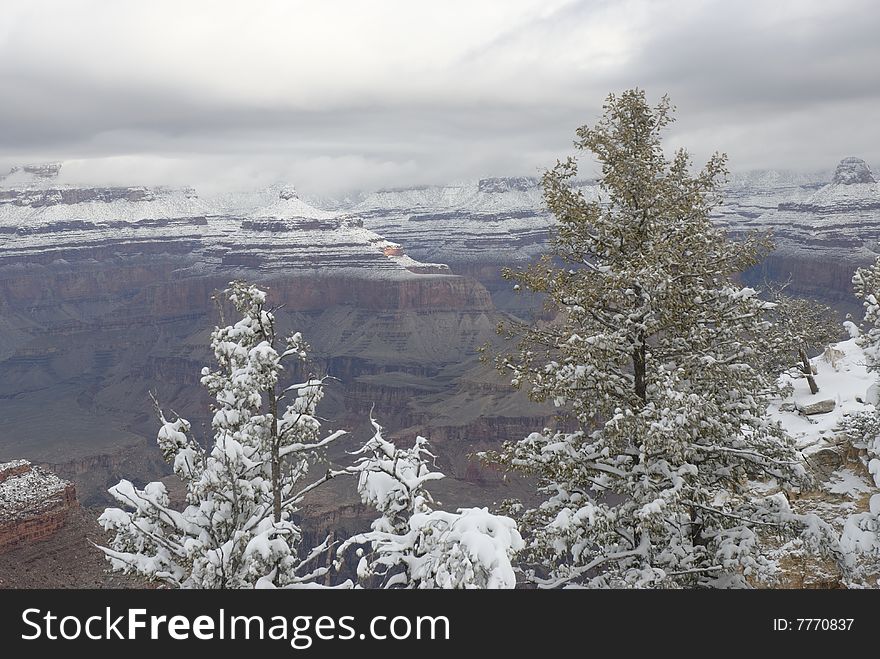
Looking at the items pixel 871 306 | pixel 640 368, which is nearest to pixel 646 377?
pixel 640 368

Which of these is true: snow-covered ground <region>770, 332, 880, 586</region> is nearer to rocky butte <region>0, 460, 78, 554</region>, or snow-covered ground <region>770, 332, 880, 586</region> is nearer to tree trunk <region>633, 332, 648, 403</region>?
tree trunk <region>633, 332, 648, 403</region>

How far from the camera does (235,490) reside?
1145cm

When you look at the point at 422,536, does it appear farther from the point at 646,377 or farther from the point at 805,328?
the point at 805,328

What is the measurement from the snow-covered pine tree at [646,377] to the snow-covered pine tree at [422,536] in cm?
338

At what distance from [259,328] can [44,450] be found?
197 meters

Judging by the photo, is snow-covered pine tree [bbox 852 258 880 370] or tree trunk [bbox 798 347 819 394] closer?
snow-covered pine tree [bbox 852 258 880 370]

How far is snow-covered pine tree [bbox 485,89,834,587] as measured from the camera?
560 inches

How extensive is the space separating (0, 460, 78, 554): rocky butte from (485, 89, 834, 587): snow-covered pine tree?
51488 millimetres

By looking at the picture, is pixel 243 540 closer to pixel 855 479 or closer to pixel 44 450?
pixel 855 479

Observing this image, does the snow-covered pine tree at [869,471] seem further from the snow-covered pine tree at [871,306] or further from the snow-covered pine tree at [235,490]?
the snow-covered pine tree at [235,490]

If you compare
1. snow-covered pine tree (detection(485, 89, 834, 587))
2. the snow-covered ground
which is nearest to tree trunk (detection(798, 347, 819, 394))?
the snow-covered ground

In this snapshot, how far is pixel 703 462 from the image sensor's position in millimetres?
15539

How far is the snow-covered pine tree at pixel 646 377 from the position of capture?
560 inches

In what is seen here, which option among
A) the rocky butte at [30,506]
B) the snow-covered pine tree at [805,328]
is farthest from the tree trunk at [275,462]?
the rocky butte at [30,506]
